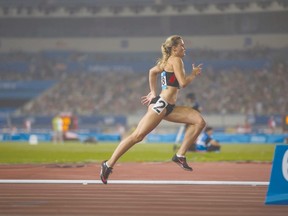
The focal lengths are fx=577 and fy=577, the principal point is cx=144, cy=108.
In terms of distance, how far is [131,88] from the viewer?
1881 inches

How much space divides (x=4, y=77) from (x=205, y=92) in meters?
17.3

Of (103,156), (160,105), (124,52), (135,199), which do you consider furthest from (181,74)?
(124,52)

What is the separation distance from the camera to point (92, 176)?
10.4m

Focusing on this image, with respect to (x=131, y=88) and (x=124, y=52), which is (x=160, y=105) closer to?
(x=131, y=88)

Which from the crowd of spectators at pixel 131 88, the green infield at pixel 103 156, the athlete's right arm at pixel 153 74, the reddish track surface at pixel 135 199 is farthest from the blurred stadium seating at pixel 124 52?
the reddish track surface at pixel 135 199

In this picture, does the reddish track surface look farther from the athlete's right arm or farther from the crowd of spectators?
the crowd of spectators

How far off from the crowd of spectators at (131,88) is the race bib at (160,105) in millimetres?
33975

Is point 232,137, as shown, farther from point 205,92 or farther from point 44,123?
point 44,123

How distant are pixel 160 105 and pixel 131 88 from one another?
1543 inches

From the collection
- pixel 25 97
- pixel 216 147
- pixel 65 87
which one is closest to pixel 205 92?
pixel 65 87

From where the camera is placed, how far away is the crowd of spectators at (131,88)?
43.8m

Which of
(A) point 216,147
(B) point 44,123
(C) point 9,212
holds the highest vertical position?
(C) point 9,212

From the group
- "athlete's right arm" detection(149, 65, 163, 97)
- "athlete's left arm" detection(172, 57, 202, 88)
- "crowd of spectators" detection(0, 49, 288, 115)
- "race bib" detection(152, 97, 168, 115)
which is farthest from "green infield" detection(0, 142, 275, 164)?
"crowd of spectators" detection(0, 49, 288, 115)

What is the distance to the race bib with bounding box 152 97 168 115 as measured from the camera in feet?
28.3
